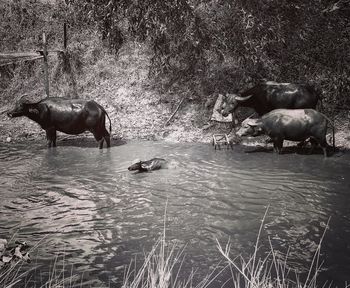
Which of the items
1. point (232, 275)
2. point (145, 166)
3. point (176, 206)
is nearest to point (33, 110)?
point (145, 166)

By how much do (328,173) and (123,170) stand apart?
14.9 ft

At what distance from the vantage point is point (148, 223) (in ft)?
20.9

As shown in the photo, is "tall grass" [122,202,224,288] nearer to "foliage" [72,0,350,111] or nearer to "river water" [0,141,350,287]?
A: "river water" [0,141,350,287]

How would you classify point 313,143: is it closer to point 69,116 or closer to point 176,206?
point 176,206

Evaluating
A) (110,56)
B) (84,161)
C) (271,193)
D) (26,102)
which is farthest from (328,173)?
(110,56)

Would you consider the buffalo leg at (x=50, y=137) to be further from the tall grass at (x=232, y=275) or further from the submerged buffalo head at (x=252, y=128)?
the tall grass at (x=232, y=275)

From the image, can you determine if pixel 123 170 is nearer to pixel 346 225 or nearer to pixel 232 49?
pixel 346 225

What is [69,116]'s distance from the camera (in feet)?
38.6

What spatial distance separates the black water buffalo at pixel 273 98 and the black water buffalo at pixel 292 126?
3.36ft

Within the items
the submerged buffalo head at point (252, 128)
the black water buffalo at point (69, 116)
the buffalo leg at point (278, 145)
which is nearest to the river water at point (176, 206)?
the buffalo leg at point (278, 145)

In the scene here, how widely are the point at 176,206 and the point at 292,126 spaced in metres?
4.73

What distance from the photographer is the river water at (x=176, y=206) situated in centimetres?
536

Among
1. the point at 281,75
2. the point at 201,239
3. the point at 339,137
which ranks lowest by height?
the point at 201,239

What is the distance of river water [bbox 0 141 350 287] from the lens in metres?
5.36
